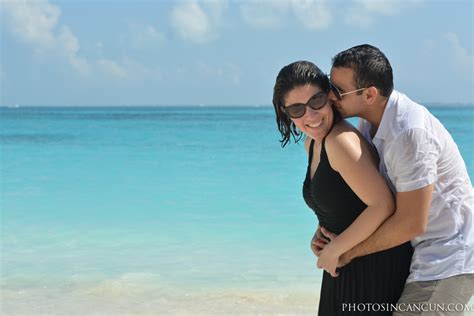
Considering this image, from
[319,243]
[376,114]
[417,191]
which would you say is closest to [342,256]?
[319,243]

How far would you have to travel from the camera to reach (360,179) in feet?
7.36

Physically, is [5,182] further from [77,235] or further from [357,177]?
[357,177]

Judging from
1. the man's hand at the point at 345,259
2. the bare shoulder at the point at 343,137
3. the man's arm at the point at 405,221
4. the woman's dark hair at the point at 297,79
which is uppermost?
the woman's dark hair at the point at 297,79

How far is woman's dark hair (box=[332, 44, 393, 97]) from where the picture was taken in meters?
2.29

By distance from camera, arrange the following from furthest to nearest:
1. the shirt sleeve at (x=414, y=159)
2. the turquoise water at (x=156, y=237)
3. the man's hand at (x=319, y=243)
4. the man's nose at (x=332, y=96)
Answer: the turquoise water at (x=156, y=237)
the man's hand at (x=319, y=243)
the man's nose at (x=332, y=96)
the shirt sleeve at (x=414, y=159)

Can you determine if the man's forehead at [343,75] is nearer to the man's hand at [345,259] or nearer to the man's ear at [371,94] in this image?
the man's ear at [371,94]

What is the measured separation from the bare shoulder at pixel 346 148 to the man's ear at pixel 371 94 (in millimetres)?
116

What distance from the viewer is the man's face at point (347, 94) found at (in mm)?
2338

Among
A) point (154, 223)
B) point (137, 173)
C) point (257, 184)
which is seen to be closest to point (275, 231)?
point (154, 223)

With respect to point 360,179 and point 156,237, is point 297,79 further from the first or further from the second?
point 156,237

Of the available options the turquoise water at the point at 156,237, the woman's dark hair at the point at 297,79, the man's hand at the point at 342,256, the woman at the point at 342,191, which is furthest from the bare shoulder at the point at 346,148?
the turquoise water at the point at 156,237

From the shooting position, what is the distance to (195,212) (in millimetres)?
9484

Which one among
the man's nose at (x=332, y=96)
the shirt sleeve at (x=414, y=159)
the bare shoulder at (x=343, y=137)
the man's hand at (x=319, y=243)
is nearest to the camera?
the shirt sleeve at (x=414, y=159)

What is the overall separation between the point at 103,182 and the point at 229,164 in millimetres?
3755
